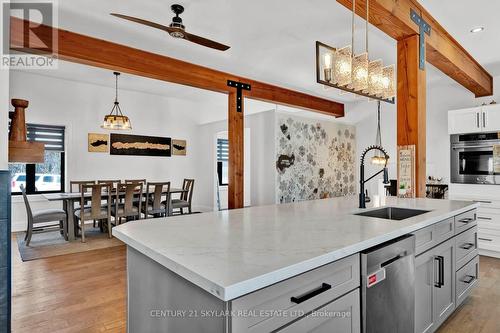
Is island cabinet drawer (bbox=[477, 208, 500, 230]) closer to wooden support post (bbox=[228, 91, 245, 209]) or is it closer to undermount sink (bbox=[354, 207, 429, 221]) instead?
undermount sink (bbox=[354, 207, 429, 221])

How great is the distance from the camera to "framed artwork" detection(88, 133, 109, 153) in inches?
243

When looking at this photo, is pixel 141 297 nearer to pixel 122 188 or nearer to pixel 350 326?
pixel 350 326

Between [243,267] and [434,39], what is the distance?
3367mm

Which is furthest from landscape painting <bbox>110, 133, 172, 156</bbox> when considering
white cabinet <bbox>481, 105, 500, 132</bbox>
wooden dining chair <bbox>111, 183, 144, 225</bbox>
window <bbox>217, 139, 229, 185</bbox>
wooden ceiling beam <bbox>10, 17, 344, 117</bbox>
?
white cabinet <bbox>481, 105, 500, 132</bbox>

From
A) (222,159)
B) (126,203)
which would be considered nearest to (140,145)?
(126,203)

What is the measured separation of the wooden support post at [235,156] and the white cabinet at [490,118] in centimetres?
347

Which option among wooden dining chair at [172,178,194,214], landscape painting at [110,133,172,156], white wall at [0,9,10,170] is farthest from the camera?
landscape painting at [110,133,172,156]

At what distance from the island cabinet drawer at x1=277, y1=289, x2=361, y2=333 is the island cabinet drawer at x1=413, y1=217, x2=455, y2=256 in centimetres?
70

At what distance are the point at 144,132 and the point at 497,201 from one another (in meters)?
6.58

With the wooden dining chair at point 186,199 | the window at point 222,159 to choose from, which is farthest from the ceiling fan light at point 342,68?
the window at point 222,159

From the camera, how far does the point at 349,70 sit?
7.07 ft

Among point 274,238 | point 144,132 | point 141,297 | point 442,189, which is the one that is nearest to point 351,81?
point 274,238

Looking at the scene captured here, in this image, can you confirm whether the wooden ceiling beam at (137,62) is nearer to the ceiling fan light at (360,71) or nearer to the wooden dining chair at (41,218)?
the wooden dining chair at (41,218)

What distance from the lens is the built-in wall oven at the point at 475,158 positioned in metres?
3.98
